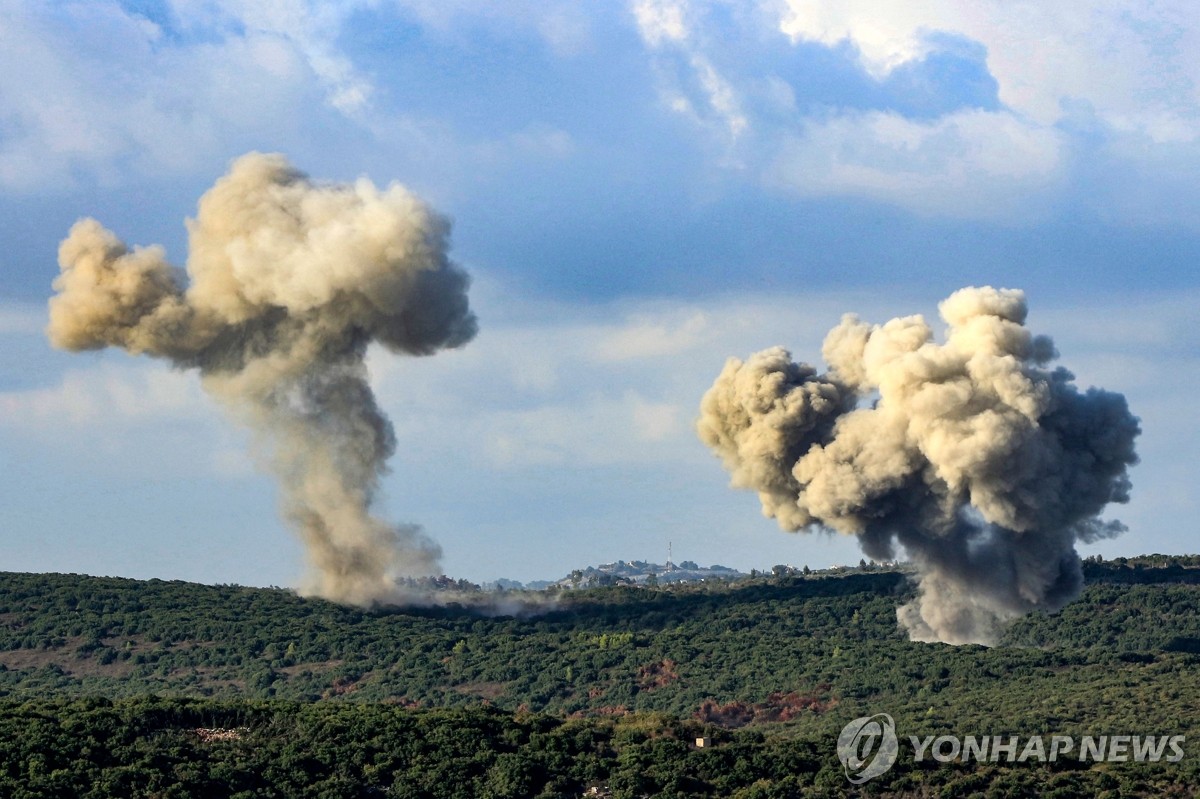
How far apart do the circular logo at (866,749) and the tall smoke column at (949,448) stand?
17547mm

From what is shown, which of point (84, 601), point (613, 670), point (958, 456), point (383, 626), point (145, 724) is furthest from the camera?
point (84, 601)

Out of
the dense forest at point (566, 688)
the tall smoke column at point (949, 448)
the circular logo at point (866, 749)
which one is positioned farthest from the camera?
the tall smoke column at point (949, 448)

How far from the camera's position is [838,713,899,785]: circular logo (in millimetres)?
52969

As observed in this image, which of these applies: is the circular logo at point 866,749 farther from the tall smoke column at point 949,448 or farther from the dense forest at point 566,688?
the tall smoke column at point 949,448

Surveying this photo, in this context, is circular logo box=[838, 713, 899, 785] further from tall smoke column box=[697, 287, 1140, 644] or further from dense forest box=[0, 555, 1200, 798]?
tall smoke column box=[697, 287, 1140, 644]

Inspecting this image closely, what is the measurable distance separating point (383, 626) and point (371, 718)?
39.1 m

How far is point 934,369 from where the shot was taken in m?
80.3

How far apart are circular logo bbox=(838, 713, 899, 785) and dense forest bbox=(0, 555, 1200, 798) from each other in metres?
0.57

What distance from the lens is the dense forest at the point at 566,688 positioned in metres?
50.9

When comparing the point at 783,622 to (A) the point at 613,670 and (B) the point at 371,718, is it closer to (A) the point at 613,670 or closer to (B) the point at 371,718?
(A) the point at 613,670

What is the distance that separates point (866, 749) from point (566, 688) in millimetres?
28205

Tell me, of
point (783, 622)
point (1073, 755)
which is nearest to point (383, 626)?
point (783, 622)

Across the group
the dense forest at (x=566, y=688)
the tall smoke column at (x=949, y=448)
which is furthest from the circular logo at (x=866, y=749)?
the tall smoke column at (x=949, y=448)

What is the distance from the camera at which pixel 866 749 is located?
56.8 m
